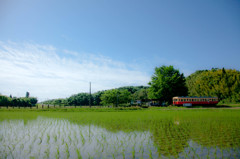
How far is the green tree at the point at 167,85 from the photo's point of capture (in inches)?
1884

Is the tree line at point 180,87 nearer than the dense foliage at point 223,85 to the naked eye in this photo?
Yes

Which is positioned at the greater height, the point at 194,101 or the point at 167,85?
the point at 167,85

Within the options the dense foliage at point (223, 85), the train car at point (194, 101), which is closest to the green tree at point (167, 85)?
the train car at point (194, 101)

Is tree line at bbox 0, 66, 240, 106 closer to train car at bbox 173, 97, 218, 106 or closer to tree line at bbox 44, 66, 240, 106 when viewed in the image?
tree line at bbox 44, 66, 240, 106

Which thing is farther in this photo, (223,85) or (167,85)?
(223,85)

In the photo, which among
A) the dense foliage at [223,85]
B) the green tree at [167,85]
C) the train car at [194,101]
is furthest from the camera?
the dense foliage at [223,85]

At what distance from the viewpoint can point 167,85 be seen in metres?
47.4

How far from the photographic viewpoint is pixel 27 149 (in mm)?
6523

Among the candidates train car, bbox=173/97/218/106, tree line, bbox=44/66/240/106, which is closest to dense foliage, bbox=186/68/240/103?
tree line, bbox=44/66/240/106

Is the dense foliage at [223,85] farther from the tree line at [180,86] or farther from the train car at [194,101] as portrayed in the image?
the train car at [194,101]

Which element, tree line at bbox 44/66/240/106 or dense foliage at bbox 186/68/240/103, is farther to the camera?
dense foliage at bbox 186/68/240/103

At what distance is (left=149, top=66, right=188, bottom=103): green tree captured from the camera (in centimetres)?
4784

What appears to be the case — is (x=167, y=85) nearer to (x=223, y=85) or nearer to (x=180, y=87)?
(x=180, y=87)

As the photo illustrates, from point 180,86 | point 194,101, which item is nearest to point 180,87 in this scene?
point 180,86
